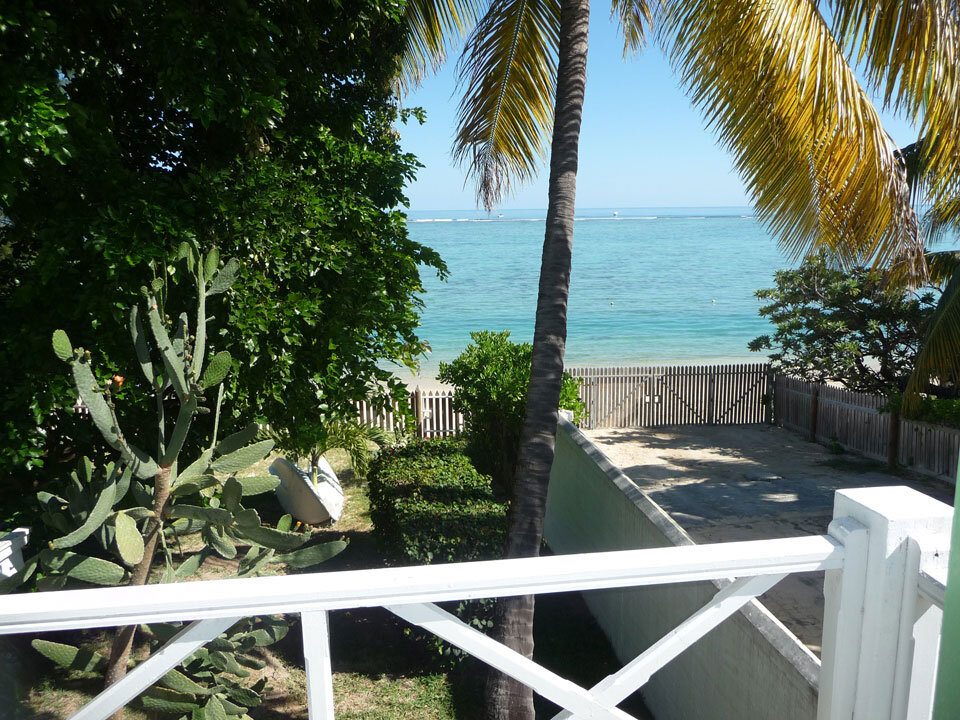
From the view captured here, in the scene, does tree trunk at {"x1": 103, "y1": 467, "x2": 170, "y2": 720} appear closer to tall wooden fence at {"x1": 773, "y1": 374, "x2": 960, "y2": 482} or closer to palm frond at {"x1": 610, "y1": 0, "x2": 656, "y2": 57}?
palm frond at {"x1": 610, "y1": 0, "x2": 656, "y2": 57}

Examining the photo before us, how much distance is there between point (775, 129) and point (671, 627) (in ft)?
12.5

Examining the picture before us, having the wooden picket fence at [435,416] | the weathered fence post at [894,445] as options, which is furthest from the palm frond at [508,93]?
the weathered fence post at [894,445]

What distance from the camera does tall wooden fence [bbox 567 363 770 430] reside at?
16.7 meters

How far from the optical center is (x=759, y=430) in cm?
1623

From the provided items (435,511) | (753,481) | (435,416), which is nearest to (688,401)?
(753,481)

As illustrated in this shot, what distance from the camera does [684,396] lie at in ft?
55.8

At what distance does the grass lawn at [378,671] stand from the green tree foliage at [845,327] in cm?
1014

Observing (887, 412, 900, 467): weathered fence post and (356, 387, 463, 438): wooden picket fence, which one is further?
(356, 387, 463, 438): wooden picket fence

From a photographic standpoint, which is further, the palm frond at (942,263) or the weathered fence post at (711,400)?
the weathered fence post at (711,400)

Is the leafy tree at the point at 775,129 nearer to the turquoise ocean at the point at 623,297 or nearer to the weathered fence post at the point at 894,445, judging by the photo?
the weathered fence post at the point at 894,445

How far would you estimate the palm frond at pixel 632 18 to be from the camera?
27.0ft

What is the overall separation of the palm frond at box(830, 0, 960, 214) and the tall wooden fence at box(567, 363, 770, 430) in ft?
37.6

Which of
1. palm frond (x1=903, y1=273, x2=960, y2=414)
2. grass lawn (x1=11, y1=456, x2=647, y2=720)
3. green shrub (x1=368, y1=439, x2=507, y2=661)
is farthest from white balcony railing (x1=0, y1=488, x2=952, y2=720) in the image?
palm frond (x1=903, y1=273, x2=960, y2=414)

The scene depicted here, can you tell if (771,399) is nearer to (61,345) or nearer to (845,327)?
(845,327)
